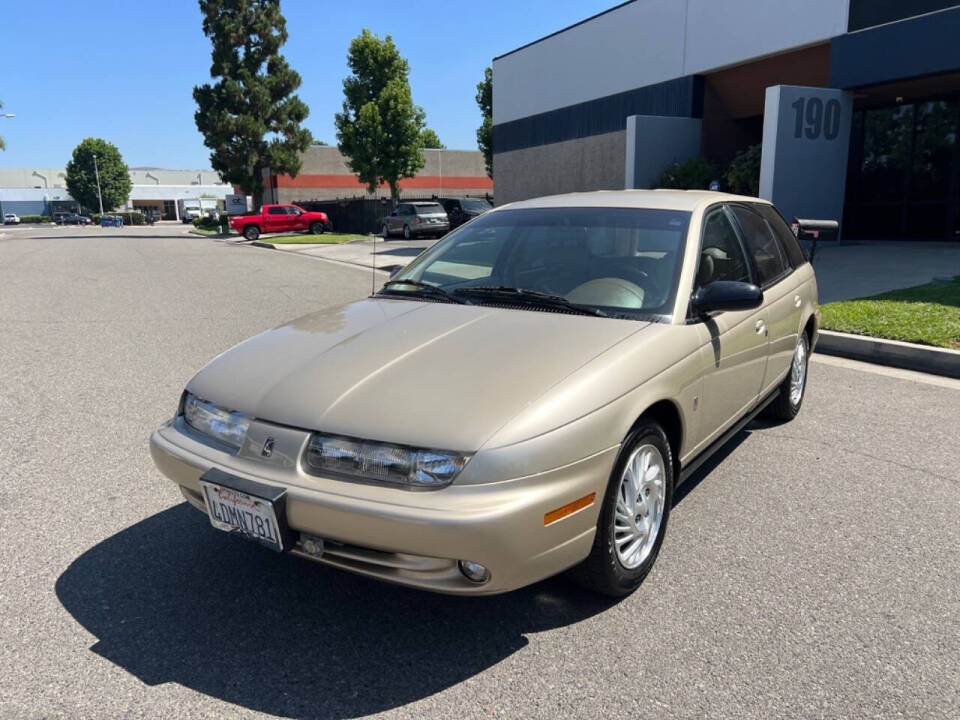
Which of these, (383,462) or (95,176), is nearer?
(383,462)

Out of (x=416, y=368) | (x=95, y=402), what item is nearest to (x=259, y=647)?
(x=416, y=368)

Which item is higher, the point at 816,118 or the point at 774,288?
the point at 816,118

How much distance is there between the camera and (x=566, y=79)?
80.7 ft

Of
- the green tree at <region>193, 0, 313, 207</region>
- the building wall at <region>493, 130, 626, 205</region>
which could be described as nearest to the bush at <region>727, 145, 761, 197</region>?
the building wall at <region>493, 130, 626, 205</region>

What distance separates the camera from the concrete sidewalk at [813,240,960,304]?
10.6m

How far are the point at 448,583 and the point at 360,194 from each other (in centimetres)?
6037

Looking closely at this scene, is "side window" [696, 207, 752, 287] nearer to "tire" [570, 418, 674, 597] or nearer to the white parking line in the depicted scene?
"tire" [570, 418, 674, 597]

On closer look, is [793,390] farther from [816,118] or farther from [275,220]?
[275,220]

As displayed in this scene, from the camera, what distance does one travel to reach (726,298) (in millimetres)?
3309

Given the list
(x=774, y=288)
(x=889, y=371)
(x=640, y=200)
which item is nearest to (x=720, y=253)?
(x=640, y=200)

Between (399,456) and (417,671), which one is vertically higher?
(399,456)

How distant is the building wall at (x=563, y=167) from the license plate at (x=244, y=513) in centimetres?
2103

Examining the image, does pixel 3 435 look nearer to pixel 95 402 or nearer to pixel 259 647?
pixel 95 402

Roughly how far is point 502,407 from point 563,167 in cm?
2377
